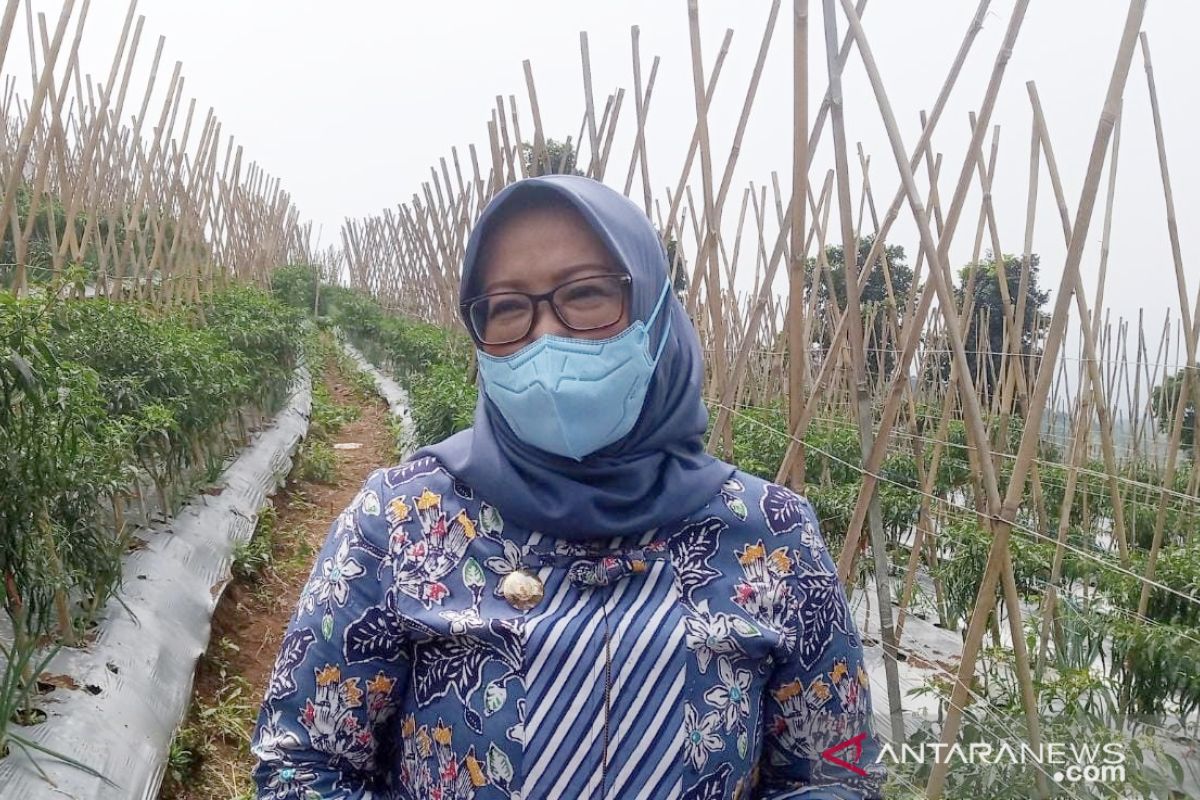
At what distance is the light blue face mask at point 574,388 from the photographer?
0.96 m

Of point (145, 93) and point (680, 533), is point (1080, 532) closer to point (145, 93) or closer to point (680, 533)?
point (680, 533)

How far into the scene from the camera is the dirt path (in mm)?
2500

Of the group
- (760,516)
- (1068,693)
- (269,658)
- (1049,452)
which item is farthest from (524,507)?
(1049,452)

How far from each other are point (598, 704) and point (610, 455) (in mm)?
288

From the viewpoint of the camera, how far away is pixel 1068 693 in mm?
1920

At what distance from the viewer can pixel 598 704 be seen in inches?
35.0

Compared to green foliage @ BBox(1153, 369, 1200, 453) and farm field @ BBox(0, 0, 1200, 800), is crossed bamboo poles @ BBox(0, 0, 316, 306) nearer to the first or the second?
farm field @ BBox(0, 0, 1200, 800)

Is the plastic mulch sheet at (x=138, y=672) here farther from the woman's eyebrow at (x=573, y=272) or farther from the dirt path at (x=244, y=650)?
the woman's eyebrow at (x=573, y=272)

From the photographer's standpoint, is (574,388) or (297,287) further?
(297,287)

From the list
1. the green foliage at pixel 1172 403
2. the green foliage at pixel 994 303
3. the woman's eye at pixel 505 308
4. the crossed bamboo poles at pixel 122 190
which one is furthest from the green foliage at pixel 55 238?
the green foliage at pixel 994 303

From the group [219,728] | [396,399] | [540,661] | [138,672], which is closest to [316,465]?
[219,728]

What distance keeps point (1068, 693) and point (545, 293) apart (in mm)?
1714

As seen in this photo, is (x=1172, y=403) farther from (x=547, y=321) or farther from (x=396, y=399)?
(x=396, y=399)

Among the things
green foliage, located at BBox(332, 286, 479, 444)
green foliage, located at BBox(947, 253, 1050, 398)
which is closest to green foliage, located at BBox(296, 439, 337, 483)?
green foliage, located at BBox(332, 286, 479, 444)
